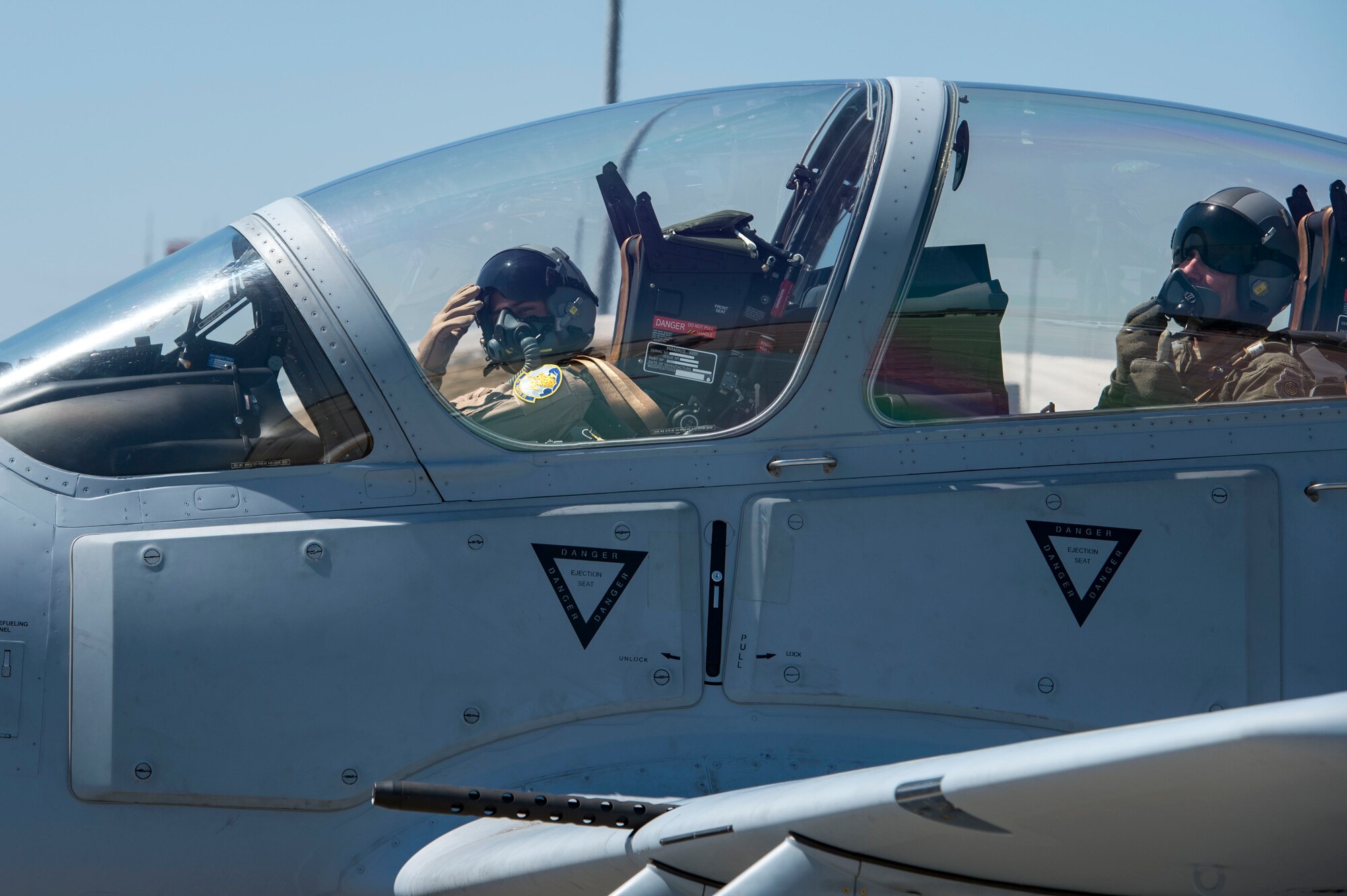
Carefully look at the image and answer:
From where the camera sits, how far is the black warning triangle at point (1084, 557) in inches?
102

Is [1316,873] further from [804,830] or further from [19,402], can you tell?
[19,402]

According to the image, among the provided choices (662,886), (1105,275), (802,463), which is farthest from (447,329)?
(1105,275)

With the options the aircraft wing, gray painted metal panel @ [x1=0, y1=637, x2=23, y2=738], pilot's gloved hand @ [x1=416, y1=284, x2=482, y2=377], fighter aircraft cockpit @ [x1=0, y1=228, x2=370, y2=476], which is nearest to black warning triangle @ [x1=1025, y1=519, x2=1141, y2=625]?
the aircraft wing

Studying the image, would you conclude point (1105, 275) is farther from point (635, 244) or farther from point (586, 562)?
point (586, 562)

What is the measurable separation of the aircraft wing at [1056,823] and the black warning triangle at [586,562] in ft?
1.76

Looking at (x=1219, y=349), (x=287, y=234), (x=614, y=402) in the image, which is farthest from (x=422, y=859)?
(x=1219, y=349)

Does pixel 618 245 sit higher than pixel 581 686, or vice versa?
pixel 618 245

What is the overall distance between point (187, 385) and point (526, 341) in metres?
0.90

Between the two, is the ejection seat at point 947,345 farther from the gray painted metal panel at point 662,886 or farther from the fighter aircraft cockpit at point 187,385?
the fighter aircraft cockpit at point 187,385

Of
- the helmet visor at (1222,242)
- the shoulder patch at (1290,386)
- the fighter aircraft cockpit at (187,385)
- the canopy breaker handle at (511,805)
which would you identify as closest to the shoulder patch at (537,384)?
the fighter aircraft cockpit at (187,385)

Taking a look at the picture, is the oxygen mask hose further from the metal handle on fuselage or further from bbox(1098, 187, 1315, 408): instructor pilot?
bbox(1098, 187, 1315, 408): instructor pilot

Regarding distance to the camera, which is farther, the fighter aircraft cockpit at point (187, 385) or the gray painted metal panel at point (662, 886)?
the fighter aircraft cockpit at point (187, 385)

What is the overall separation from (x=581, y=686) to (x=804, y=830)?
30.6 inches

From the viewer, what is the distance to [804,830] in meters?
1.95
